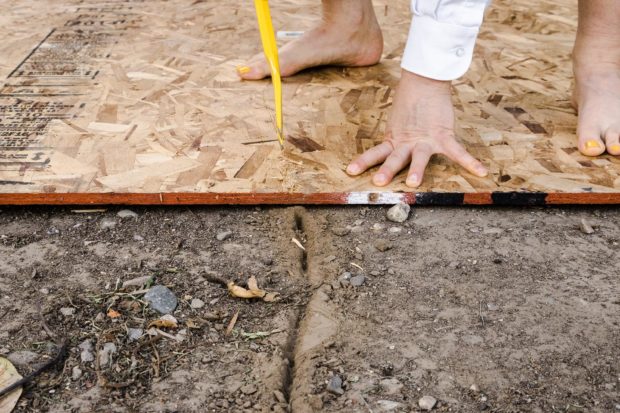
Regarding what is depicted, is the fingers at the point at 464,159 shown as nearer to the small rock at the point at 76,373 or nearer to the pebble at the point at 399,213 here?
the pebble at the point at 399,213

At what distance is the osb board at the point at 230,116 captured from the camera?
183 cm

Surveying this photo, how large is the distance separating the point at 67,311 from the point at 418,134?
3.20 feet

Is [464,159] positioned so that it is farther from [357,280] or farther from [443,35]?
[357,280]

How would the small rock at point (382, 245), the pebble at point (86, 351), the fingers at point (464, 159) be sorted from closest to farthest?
1. the pebble at point (86, 351)
2. the small rock at point (382, 245)
3. the fingers at point (464, 159)

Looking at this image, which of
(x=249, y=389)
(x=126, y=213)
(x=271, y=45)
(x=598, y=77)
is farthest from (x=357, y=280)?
(x=598, y=77)

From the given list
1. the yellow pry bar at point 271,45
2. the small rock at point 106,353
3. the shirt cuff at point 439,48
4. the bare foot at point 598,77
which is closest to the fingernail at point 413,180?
the shirt cuff at point 439,48

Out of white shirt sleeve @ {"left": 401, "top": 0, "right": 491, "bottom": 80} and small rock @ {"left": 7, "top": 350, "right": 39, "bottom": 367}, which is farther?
white shirt sleeve @ {"left": 401, "top": 0, "right": 491, "bottom": 80}

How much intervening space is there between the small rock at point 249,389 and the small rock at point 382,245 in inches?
19.6

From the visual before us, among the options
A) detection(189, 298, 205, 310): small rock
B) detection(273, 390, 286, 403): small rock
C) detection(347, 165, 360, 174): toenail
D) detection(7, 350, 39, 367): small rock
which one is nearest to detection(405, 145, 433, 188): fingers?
detection(347, 165, 360, 174): toenail

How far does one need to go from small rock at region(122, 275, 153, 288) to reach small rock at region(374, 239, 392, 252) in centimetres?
52

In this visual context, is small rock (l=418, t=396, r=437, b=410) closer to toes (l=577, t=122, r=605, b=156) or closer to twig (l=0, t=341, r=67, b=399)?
twig (l=0, t=341, r=67, b=399)

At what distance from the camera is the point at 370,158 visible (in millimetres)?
1909

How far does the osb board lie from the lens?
72.1 inches

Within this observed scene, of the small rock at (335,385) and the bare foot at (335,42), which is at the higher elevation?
the bare foot at (335,42)
